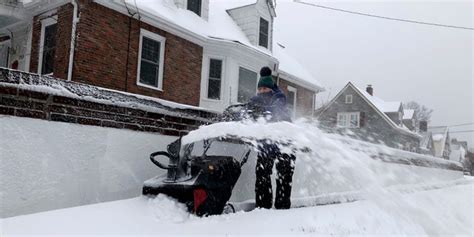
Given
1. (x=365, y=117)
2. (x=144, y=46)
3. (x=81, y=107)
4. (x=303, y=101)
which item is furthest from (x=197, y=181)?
(x=365, y=117)

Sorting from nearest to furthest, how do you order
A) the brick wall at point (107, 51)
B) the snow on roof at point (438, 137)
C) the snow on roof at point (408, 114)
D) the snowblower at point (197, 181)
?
the snowblower at point (197, 181), the brick wall at point (107, 51), the snow on roof at point (408, 114), the snow on roof at point (438, 137)

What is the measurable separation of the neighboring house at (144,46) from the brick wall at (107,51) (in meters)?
0.03

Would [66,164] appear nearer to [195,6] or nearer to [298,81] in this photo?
[195,6]

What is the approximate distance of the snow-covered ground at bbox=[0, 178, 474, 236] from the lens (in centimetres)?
419

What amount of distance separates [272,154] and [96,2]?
7418 millimetres

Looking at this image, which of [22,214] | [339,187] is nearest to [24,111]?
[22,214]

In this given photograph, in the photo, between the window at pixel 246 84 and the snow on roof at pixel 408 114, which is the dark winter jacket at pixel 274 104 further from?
the snow on roof at pixel 408 114

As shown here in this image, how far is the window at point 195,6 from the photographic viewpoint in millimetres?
14600

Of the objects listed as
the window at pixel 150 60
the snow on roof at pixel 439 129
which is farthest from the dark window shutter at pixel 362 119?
the snow on roof at pixel 439 129

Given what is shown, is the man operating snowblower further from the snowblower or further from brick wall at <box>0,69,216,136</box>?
brick wall at <box>0,69,216,136</box>

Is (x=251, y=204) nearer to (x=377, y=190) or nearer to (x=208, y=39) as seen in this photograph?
(x=377, y=190)

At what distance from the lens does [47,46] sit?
11.9m

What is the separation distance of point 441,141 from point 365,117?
2884 cm

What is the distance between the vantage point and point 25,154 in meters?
5.00
